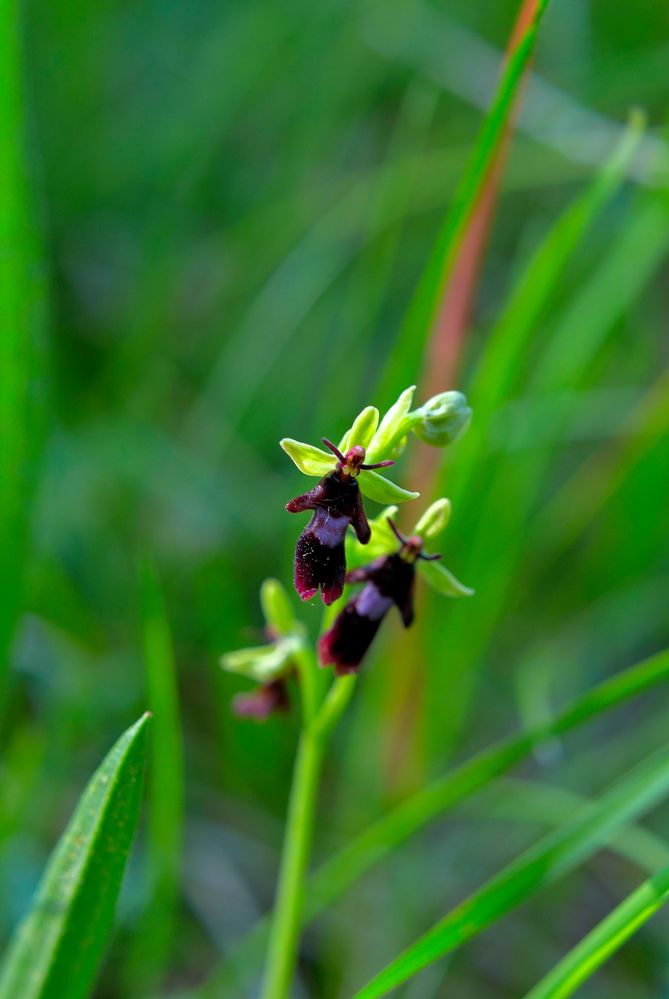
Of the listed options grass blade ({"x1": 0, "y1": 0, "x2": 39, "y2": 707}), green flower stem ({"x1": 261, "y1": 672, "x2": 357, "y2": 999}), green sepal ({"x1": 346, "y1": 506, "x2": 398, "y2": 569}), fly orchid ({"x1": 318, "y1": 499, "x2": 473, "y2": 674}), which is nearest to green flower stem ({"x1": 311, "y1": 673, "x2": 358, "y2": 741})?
green flower stem ({"x1": 261, "y1": 672, "x2": 357, "y2": 999})

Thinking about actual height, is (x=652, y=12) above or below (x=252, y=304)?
above

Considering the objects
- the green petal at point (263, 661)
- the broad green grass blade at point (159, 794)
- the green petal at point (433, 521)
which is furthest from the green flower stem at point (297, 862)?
the green petal at point (433, 521)

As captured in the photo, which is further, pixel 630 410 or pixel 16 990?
pixel 630 410

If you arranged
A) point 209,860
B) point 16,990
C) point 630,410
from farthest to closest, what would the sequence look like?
1. point 630,410
2. point 209,860
3. point 16,990

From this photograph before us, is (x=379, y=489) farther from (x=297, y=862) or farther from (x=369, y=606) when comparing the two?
(x=297, y=862)

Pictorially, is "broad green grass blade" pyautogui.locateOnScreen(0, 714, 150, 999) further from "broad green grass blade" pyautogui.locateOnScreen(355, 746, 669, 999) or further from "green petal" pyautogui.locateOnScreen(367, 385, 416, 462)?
"green petal" pyautogui.locateOnScreen(367, 385, 416, 462)

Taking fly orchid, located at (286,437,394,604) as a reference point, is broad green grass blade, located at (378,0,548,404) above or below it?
above

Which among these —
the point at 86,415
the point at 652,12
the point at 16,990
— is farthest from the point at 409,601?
the point at 652,12

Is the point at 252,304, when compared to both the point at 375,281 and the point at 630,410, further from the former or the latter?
the point at 630,410
